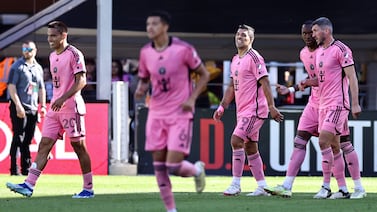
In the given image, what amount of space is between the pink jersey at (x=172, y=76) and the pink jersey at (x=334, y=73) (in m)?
3.04

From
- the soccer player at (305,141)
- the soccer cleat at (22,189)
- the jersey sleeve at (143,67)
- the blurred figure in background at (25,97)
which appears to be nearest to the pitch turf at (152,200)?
the soccer cleat at (22,189)

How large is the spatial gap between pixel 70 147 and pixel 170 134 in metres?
9.19

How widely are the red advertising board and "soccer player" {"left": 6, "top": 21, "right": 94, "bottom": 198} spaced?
594 centimetres

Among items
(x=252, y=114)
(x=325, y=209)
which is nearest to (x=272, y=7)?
(x=252, y=114)

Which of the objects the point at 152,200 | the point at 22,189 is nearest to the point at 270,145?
the point at 152,200

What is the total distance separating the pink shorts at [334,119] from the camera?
13.7m

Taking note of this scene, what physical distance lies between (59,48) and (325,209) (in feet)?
13.0

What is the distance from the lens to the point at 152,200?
44.5 feet

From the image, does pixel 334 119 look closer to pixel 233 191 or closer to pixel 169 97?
pixel 233 191

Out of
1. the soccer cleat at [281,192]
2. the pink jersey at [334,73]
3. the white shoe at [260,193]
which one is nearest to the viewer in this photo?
the pink jersey at [334,73]

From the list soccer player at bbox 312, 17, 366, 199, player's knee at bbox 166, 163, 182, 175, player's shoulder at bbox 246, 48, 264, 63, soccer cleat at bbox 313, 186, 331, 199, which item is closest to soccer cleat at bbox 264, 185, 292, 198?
soccer cleat at bbox 313, 186, 331, 199

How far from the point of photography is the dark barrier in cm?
2002

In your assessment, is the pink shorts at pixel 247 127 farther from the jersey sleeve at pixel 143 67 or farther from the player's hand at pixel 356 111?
the jersey sleeve at pixel 143 67

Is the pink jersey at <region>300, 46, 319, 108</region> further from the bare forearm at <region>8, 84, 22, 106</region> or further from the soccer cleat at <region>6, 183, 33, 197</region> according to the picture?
the bare forearm at <region>8, 84, 22, 106</region>
